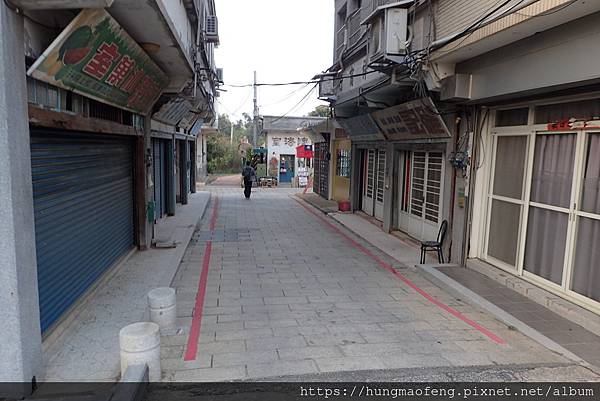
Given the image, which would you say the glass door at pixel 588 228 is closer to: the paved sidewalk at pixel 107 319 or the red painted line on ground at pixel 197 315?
the red painted line on ground at pixel 197 315

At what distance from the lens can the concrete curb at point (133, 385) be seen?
351cm

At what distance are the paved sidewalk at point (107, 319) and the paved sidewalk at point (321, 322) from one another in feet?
1.56

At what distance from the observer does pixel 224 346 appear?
15.4 feet

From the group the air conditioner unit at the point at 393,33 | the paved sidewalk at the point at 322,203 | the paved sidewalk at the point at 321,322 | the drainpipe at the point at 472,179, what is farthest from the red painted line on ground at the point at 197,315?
the paved sidewalk at the point at 322,203

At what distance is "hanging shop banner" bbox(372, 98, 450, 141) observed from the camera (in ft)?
26.4

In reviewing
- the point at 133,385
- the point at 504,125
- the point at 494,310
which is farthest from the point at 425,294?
the point at 133,385

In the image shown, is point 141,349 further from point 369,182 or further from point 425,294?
point 369,182

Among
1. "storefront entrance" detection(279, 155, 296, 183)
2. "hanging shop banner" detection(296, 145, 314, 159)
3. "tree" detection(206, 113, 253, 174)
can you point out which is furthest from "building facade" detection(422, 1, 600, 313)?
"tree" detection(206, 113, 253, 174)

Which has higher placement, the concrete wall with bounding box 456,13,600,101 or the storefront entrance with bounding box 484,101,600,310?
the concrete wall with bounding box 456,13,600,101

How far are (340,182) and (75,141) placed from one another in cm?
1292

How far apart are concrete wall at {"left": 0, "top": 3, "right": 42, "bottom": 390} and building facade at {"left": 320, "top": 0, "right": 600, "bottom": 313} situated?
16.9 feet

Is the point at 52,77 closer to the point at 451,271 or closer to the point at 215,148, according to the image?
the point at 451,271

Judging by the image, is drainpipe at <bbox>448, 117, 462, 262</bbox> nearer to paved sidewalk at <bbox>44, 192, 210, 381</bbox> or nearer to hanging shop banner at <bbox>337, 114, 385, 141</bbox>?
hanging shop banner at <bbox>337, 114, 385, 141</bbox>

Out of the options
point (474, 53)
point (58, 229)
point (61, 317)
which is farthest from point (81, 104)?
point (474, 53)
